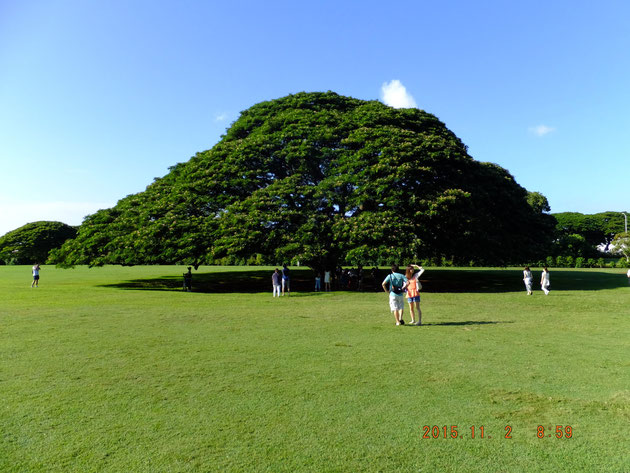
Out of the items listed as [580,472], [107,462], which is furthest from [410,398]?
[107,462]

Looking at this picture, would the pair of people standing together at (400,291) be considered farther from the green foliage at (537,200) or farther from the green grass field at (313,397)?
the green foliage at (537,200)

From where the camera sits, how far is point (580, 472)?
13.8 ft

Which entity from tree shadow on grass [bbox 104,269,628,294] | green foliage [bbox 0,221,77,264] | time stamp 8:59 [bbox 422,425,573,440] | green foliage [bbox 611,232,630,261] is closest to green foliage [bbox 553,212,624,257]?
green foliage [bbox 611,232,630,261]

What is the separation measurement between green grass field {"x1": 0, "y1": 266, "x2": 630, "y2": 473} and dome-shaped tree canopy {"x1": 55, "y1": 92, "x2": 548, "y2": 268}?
13.0 meters

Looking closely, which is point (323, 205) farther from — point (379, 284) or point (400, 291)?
point (400, 291)

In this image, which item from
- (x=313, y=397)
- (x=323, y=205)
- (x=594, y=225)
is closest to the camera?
(x=313, y=397)

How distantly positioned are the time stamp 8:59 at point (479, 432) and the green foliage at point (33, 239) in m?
86.4

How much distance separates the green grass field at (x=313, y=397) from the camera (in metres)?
4.57

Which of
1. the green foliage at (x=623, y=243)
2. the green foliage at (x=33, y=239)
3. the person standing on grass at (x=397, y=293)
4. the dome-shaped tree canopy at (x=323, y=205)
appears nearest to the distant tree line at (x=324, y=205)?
the dome-shaped tree canopy at (x=323, y=205)

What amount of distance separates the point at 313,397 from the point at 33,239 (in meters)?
87.6

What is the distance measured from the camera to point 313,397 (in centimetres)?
632

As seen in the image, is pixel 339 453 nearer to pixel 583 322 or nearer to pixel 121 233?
pixel 583 322

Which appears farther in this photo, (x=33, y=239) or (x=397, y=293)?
(x=33, y=239)

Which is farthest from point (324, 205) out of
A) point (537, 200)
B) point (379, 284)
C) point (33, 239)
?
point (33, 239)
